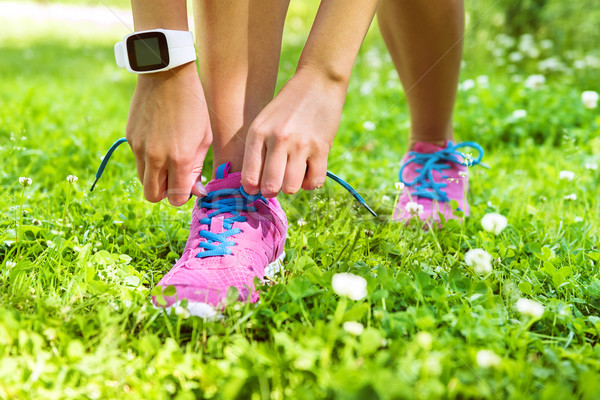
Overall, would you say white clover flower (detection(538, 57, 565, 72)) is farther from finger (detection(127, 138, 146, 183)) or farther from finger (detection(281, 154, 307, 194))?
finger (detection(127, 138, 146, 183))

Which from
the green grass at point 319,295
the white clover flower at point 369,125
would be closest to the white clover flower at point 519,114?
the green grass at point 319,295

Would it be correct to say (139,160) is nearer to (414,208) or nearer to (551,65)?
(414,208)

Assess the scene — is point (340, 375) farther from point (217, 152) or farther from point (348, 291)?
point (217, 152)

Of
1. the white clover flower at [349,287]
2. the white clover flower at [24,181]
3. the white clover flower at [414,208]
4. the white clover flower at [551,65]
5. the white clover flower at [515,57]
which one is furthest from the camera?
the white clover flower at [515,57]

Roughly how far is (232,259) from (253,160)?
0.72 ft

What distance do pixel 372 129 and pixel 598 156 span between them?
96 centimetres

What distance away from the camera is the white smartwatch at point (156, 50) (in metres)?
1.03

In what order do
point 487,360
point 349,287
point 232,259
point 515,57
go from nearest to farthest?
1. point 487,360
2. point 349,287
3. point 232,259
4. point 515,57

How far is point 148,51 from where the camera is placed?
1.04m

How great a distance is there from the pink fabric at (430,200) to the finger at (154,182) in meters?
0.66

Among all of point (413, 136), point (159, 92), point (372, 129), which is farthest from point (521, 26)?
point (159, 92)

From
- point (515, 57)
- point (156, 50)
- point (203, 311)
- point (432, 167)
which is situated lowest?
point (203, 311)

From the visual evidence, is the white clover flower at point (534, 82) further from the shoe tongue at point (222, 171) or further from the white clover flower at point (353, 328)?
the white clover flower at point (353, 328)

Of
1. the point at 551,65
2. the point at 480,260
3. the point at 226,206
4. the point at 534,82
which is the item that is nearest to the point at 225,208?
the point at 226,206
